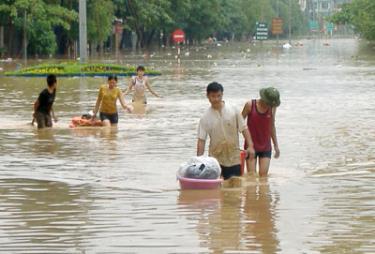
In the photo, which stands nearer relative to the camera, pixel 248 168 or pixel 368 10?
pixel 248 168

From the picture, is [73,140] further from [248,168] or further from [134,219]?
[134,219]

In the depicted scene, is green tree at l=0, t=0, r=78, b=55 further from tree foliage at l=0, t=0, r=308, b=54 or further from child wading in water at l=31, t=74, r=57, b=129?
child wading in water at l=31, t=74, r=57, b=129

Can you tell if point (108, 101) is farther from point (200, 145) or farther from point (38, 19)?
point (38, 19)

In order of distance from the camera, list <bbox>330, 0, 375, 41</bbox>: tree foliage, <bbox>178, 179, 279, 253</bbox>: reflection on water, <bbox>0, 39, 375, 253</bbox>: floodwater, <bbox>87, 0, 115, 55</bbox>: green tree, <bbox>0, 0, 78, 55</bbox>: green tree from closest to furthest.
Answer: <bbox>178, 179, 279, 253</bbox>: reflection on water < <bbox>0, 39, 375, 253</bbox>: floodwater < <bbox>0, 0, 78, 55</bbox>: green tree < <bbox>87, 0, 115, 55</bbox>: green tree < <bbox>330, 0, 375, 41</bbox>: tree foliage

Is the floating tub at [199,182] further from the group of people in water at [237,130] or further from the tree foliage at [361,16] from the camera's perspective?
the tree foliage at [361,16]

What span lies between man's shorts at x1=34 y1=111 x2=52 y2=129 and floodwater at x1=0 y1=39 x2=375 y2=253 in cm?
29

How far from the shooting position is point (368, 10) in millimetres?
107688

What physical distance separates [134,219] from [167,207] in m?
0.90

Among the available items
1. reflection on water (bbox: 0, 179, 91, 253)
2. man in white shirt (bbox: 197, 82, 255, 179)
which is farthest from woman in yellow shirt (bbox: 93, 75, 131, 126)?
man in white shirt (bbox: 197, 82, 255, 179)

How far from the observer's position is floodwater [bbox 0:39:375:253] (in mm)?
10047

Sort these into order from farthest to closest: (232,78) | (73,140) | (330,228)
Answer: (232,78), (73,140), (330,228)

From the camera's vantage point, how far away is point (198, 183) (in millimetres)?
12938

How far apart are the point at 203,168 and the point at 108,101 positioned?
877 centimetres

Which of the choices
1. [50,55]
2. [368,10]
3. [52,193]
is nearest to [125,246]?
[52,193]
